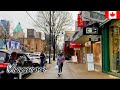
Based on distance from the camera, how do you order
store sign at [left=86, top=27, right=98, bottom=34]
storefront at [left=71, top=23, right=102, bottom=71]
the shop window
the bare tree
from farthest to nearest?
1. the bare tree
2. storefront at [left=71, top=23, right=102, bottom=71]
3. store sign at [left=86, top=27, right=98, bottom=34]
4. the shop window

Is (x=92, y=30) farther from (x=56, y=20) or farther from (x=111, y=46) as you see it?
(x=56, y=20)

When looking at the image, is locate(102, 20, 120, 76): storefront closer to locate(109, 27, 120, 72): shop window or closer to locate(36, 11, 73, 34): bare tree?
locate(109, 27, 120, 72): shop window

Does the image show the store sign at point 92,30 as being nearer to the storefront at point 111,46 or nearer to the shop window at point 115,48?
the storefront at point 111,46

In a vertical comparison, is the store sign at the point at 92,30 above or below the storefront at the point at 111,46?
above

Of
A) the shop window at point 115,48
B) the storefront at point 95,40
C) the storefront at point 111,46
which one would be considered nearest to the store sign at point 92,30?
the storefront at point 95,40

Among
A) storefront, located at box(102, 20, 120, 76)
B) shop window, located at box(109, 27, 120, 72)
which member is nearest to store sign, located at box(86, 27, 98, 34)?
storefront, located at box(102, 20, 120, 76)

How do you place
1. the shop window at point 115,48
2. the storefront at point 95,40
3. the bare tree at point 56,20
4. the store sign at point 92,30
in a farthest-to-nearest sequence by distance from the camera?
the bare tree at point 56,20
the storefront at point 95,40
the store sign at point 92,30
the shop window at point 115,48
